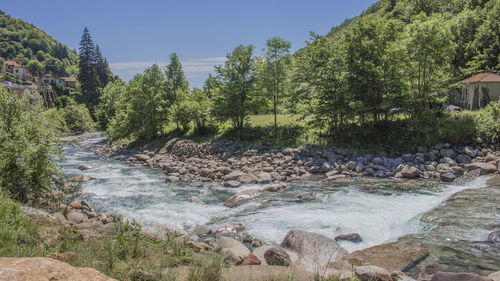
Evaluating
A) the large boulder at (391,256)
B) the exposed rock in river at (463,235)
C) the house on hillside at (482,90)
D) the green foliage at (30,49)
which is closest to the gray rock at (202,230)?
the large boulder at (391,256)

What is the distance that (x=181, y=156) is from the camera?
25.7m

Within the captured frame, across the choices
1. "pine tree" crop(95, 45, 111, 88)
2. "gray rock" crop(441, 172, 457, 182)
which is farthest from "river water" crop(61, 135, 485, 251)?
"pine tree" crop(95, 45, 111, 88)

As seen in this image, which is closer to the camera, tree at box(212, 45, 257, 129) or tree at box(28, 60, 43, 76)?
tree at box(212, 45, 257, 129)

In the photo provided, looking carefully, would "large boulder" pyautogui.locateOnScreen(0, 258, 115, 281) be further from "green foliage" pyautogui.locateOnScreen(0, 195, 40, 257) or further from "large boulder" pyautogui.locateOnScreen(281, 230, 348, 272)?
"large boulder" pyautogui.locateOnScreen(281, 230, 348, 272)

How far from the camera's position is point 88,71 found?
83.4m

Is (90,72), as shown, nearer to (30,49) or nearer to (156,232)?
(156,232)

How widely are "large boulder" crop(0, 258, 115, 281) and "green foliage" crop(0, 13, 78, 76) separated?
156m

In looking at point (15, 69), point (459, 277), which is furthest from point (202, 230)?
point (15, 69)

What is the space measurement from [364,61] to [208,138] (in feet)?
48.1

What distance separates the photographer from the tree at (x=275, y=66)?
2411 cm

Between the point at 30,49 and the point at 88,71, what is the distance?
3908 inches

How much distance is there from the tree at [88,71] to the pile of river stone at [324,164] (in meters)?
67.7

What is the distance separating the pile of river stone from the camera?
51.4 ft

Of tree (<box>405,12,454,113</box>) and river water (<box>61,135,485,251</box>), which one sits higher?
tree (<box>405,12,454,113</box>)
